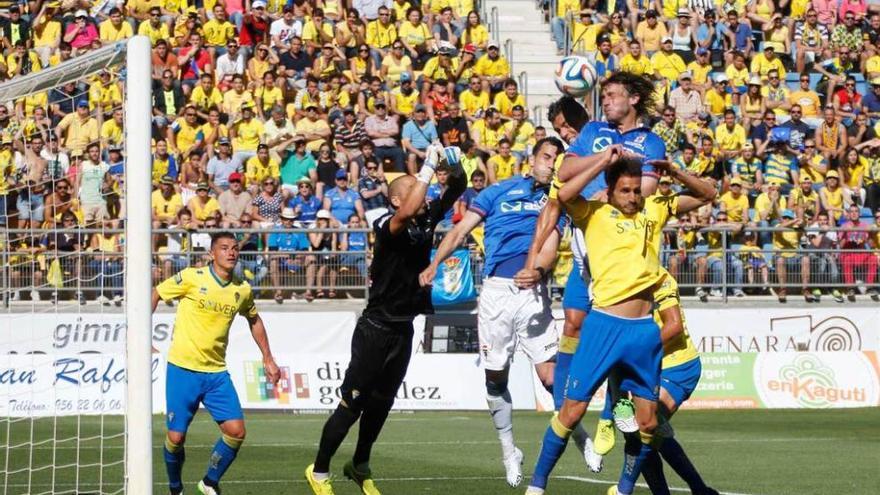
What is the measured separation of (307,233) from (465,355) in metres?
3.36

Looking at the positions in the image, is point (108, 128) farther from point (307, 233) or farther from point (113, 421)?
point (307, 233)

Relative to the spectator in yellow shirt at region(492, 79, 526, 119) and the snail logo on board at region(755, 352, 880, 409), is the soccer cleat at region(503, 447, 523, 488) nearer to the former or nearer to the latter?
the snail logo on board at region(755, 352, 880, 409)

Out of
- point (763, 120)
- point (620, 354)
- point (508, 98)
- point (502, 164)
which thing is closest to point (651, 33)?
point (763, 120)

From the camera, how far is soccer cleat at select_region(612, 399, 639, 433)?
9945mm

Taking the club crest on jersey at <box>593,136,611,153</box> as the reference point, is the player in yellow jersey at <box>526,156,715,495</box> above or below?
below

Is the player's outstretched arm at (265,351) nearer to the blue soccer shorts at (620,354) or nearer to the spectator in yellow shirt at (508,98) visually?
the blue soccer shorts at (620,354)

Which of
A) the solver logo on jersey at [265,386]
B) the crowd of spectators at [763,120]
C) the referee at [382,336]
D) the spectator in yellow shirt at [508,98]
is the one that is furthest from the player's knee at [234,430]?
the spectator in yellow shirt at [508,98]

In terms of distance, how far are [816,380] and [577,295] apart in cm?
1330

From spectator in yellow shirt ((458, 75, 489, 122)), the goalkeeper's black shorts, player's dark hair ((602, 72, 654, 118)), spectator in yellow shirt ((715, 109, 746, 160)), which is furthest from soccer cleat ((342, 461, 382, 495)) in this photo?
spectator in yellow shirt ((715, 109, 746, 160))

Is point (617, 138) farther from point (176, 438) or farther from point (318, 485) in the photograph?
point (176, 438)

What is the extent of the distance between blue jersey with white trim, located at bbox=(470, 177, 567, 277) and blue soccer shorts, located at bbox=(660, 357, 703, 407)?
9.25 feet

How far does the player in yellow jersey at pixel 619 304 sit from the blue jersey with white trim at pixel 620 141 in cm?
44

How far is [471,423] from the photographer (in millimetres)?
21469

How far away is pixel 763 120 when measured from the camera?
28.9m
